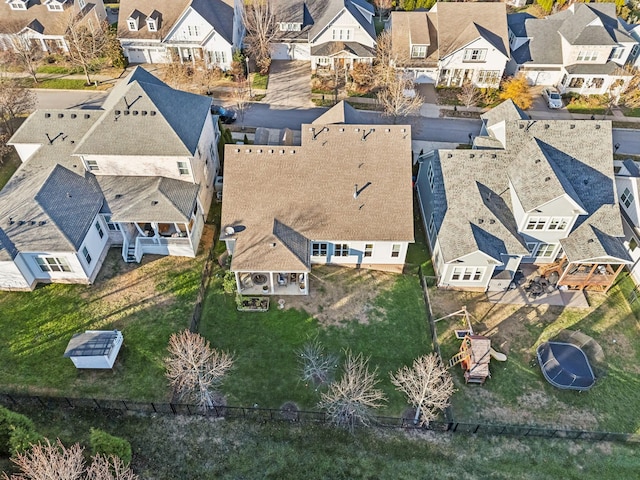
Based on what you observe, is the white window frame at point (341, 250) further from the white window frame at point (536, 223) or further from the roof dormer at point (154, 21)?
the roof dormer at point (154, 21)

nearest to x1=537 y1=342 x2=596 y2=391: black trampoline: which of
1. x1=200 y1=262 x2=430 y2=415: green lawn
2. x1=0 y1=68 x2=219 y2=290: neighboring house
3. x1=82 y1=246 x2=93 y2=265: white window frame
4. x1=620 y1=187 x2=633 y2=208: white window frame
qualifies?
A: x1=200 y1=262 x2=430 y2=415: green lawn

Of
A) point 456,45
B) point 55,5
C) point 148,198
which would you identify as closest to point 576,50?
point 456,45

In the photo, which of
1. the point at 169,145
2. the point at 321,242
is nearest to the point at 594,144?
the point at 321,242

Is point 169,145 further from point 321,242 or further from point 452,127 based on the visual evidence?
point 452,127

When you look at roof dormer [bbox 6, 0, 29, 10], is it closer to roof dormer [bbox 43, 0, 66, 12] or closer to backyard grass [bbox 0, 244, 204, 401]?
roof dormer [bbox 43, 0, 66, 12]

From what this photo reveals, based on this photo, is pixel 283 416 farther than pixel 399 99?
No

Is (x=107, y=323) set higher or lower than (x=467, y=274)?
lower

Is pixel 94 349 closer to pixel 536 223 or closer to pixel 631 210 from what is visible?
pixel 536 223
